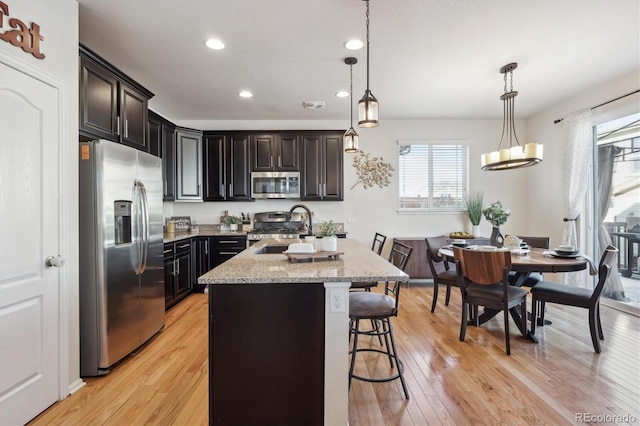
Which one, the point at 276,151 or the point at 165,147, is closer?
the point at 165,147

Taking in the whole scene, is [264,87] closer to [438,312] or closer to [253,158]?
[253,158]

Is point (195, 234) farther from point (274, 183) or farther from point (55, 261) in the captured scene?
point (55, 261)

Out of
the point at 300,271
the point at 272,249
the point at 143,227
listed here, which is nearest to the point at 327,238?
the point at 300,271

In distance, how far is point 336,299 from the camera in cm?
164

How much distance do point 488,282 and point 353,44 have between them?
8.14 ft

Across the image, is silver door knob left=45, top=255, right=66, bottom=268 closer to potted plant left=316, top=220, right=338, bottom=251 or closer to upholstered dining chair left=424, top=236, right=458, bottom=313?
potted plant left=316, top=220, right=338, bottom=251

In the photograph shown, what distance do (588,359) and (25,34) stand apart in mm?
4611

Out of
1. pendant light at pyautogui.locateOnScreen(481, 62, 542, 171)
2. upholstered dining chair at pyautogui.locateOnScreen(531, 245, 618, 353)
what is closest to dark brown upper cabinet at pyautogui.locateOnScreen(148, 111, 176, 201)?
pendant light at pyautogui.locateOnScreen(481, 62, 542, 171)

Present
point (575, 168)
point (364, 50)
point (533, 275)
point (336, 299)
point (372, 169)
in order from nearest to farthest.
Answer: point (336, 299)
point (364, 50)
point (533, 275)
point (575, 168)
point (372, 169)

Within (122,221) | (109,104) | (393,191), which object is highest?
(109,104)

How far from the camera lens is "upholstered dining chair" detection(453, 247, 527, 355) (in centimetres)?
268

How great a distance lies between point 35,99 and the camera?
6.23 ft

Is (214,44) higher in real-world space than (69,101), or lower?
higher
